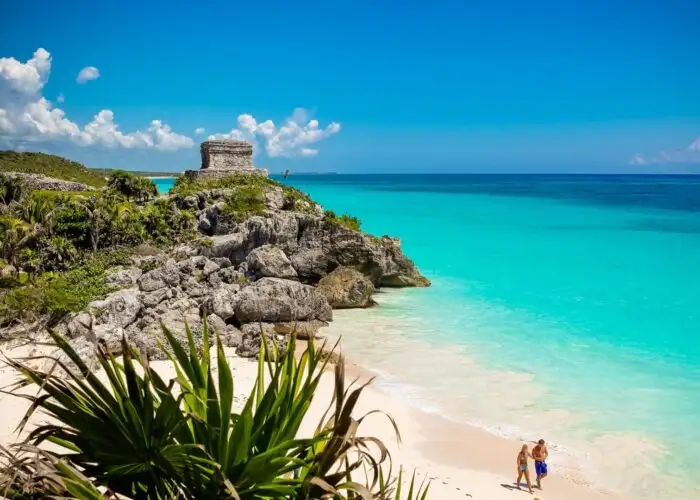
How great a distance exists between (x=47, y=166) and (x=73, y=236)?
81.9 ft

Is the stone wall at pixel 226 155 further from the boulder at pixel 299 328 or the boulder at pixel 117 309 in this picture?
the boulder at pixel 299 328

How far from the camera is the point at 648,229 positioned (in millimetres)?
43594

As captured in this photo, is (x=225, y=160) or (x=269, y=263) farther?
(x=225, y=160)

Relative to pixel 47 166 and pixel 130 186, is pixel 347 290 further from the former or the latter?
pixel 47 166

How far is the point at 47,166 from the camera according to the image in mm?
39719

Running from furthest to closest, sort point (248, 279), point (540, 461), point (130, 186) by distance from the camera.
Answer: point (130, 186), point (248, 279), point (540, 461)

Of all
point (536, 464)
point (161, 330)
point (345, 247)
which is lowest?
point (536, 464)

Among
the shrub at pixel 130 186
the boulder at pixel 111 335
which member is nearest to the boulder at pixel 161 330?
the boulder at pixel 111 335

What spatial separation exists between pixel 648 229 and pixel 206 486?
47.5 metres

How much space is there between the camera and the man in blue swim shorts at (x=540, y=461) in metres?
7.89

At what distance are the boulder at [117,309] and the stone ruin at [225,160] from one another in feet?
41.9

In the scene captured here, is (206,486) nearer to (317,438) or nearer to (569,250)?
(317,438)

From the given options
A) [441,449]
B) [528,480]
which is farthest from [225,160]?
[528,480]

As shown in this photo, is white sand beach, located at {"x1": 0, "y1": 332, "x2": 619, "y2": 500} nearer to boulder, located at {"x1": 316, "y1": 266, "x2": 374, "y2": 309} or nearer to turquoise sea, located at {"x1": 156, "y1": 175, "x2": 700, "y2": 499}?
turquoise sea, located at {"x1": 156, "y1": 175, "x2": 700, "y2": 499}
